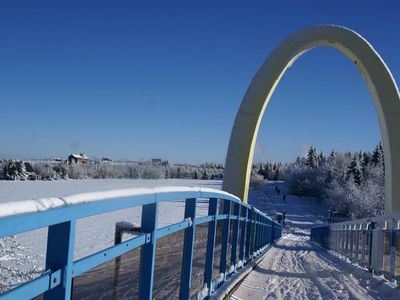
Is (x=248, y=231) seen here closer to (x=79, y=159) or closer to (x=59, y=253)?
(x=59, y=253)

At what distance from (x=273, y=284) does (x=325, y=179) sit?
69101 millimetres

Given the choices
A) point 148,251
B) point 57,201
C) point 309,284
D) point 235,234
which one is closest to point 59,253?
point 57,201

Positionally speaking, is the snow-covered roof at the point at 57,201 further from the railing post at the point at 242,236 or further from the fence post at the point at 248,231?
the fence post at the point at 248,231

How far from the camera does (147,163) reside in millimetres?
140000

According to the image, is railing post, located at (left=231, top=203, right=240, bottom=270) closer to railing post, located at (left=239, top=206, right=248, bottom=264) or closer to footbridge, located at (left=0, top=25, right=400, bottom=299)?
footbridge, located at (left=0, top=25, right=400, bottom=299)

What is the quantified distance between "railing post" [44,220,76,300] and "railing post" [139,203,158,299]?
99 cm

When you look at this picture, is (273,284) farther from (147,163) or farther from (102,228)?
(147,163)

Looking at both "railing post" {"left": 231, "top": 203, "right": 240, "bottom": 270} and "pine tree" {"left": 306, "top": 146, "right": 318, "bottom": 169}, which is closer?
"railing post" {"left": 231, "top": 203, "right": 240, "bottom": 270}

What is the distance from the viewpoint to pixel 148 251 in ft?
8.73

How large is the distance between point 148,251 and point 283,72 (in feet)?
62.9

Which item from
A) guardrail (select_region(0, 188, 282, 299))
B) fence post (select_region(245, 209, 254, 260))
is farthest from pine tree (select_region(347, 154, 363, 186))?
guardrail (select_region(0, 188, 282, 299))

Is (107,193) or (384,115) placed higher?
(384,115)

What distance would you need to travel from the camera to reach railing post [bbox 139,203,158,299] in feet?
8.55

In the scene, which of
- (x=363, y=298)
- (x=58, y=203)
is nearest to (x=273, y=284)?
(x=363, y=298)
